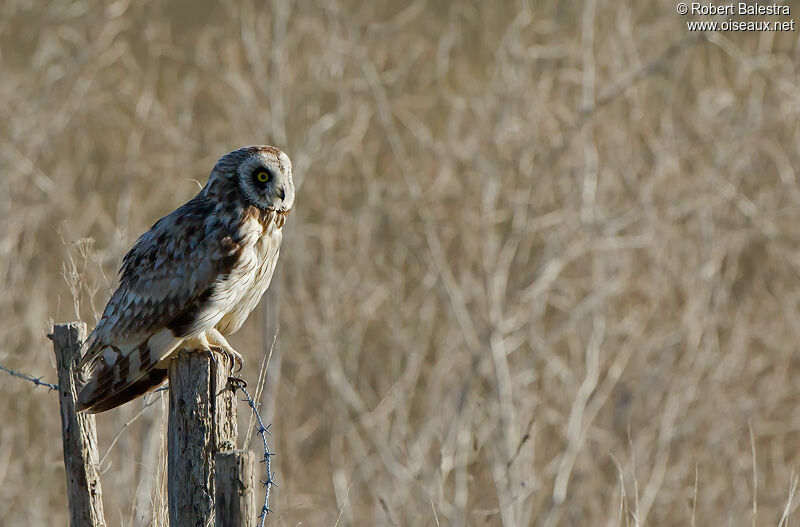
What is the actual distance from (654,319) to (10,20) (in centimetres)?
514

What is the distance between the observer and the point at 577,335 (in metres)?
7.68

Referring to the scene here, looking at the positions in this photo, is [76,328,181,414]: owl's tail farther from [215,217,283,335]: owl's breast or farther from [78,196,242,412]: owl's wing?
[215,217,283,335]: owl's breast

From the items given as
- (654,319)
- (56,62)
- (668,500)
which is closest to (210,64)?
(56,62)

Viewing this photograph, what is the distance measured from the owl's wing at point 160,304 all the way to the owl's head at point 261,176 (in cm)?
A: 14

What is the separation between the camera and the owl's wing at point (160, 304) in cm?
327

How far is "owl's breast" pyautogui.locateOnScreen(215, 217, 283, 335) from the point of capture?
3.40 m

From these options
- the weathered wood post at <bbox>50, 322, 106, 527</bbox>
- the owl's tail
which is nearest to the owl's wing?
the owl's tail

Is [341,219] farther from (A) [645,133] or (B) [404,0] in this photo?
(B) [404,0]

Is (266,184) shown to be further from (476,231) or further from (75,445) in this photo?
(476,231)

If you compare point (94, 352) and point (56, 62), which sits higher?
point (56, 62)

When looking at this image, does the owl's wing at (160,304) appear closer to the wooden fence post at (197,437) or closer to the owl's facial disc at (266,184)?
the owl's facial disc at (266,184)

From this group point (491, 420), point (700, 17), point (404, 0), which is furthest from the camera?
point (404, 0)

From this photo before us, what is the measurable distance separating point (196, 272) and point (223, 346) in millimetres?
290

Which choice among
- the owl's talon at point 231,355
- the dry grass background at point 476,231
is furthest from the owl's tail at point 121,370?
the dry grass background at point 476,231
